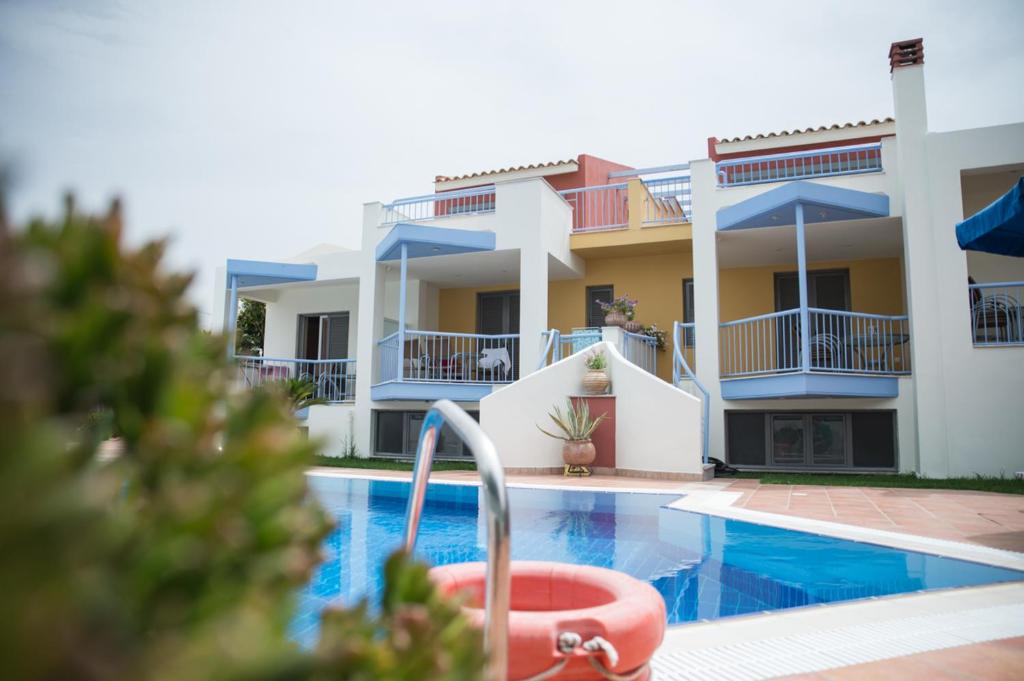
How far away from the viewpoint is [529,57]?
11.2 m

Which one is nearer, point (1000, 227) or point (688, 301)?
point (1000, 227)

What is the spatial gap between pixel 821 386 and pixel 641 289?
5636 mm

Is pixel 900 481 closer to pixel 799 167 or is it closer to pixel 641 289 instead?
pixel 641 289

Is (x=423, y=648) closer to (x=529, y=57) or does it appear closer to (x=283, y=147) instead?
(x=283, y=147)

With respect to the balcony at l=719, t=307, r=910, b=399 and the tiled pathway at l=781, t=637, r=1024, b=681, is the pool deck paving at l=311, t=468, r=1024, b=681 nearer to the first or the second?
the tiled pathway at l=781, t=637, r=1024, b=681

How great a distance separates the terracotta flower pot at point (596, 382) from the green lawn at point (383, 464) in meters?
2.59

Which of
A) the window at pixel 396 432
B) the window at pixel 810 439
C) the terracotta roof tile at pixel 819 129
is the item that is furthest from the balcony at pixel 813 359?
the window at pixel 396 432

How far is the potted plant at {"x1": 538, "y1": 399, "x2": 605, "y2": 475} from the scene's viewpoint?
1102 centimetres

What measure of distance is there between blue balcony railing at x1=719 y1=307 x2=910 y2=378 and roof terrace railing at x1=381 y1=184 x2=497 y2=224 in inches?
238

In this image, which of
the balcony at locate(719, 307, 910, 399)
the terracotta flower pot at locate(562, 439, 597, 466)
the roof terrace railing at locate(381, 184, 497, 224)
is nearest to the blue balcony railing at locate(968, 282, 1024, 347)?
the balcony at locate(719, 307, 910, 399)

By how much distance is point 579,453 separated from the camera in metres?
11.0

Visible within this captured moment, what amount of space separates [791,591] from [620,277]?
38.9ft

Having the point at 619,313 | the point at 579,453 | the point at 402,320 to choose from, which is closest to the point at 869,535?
the point at 579,453

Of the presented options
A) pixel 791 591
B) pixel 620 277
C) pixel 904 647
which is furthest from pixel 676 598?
pixel 620 277
